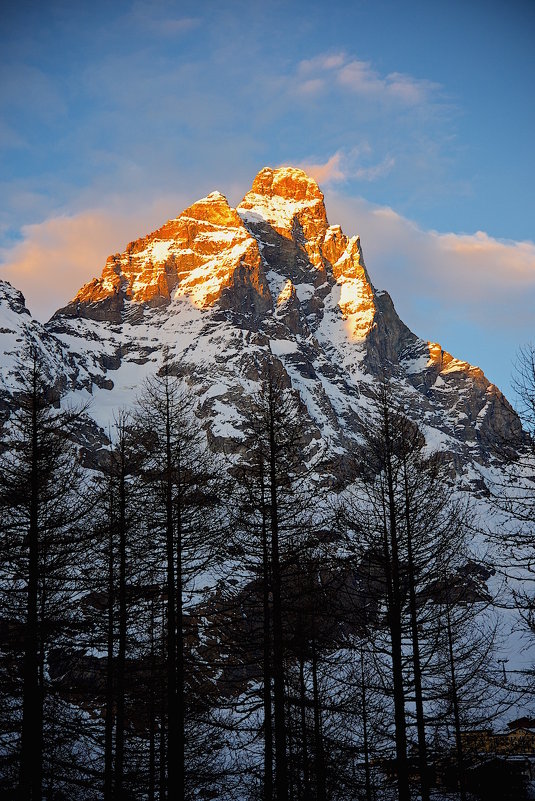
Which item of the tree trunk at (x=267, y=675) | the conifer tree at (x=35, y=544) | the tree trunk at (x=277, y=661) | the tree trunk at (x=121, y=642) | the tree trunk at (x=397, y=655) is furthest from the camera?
the tree trunk at (x=267, y=675)

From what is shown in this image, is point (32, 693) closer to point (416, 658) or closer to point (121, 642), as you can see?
point (121, 642)

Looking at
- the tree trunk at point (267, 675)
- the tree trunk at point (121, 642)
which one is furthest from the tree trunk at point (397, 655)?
the tree trunk at point (121, 642)

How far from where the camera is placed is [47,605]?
17547 millimetres

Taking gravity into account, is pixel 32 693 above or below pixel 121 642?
below

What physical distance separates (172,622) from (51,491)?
401cm

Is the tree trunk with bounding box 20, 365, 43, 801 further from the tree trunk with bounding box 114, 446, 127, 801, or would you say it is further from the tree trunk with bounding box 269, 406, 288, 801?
the tree trunk with bounding box 269, 406, 288, 801

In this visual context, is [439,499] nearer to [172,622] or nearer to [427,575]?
[427,575]

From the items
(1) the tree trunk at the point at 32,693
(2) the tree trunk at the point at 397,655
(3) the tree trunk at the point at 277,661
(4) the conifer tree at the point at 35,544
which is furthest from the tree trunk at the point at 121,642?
(2) the tree trunk at the point at 397,655

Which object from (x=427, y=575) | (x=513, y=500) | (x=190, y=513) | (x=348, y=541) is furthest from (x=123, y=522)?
(x=513, y=500)

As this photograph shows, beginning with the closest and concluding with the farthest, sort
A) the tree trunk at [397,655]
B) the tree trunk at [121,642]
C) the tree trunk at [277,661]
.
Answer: the tree trunk at [397,655]
the tree trunk at [277,661]
the tree trunk at [121,642]

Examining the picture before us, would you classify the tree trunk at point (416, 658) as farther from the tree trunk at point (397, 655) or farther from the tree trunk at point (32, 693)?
the tree trunk at point (32, 693)

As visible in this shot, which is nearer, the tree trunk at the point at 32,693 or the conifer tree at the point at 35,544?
the tree trunk at the point at 32,693

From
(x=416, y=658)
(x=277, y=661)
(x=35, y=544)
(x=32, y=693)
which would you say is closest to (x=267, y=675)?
(x=277, y=661)

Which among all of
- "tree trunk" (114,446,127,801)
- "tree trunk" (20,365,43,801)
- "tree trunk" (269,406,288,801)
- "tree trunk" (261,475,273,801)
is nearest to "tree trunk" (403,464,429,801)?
"tree trunk" (269,406,288,801)
